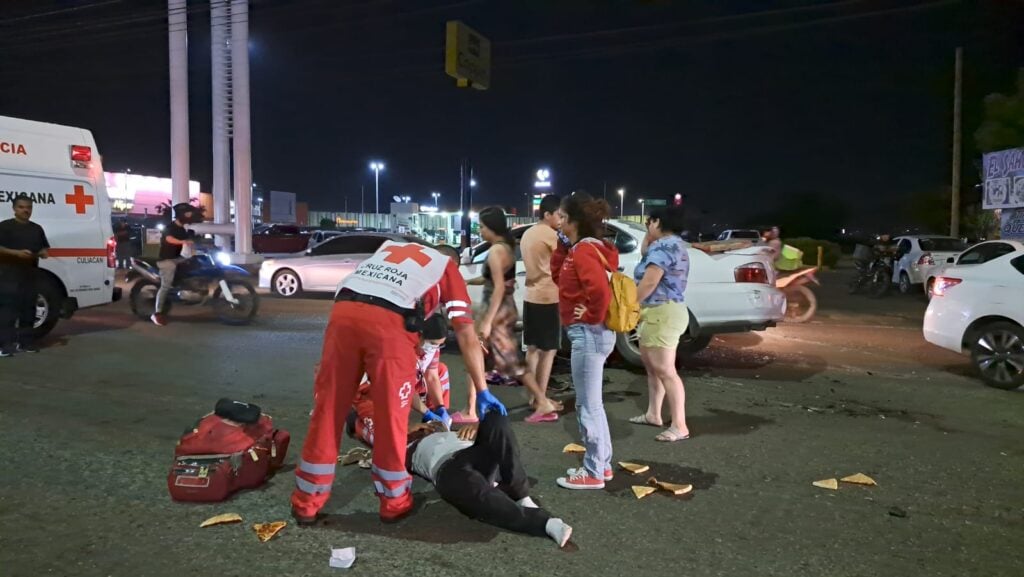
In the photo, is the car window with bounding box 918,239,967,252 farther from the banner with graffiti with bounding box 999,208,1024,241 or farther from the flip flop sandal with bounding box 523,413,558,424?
the flip flop sandal with bounding box 523,413,558,424

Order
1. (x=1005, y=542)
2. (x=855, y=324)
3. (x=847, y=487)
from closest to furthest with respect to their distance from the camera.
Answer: (x=1005, y=542), (x=847, y=487), (x=855, y=324)

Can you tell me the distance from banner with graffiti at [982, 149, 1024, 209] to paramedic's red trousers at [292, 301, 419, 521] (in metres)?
25.8

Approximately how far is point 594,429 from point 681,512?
0.66 meters

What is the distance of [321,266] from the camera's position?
50.5ft

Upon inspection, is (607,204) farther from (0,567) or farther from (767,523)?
(0,567)

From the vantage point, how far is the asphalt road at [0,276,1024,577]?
142 inches

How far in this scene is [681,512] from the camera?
423cm

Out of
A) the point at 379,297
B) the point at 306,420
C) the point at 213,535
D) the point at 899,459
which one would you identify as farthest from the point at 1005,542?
the point at 306,420

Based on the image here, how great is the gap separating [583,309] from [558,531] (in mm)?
1410

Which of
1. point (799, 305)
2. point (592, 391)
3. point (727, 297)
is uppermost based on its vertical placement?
point (727, 297)

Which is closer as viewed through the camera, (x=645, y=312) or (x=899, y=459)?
(x=899, y=459)

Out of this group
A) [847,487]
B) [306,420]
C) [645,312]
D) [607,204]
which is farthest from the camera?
[306,420]

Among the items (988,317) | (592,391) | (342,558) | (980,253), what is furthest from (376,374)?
(980,253)

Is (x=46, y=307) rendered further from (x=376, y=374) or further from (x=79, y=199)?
(x=376, y=374)
